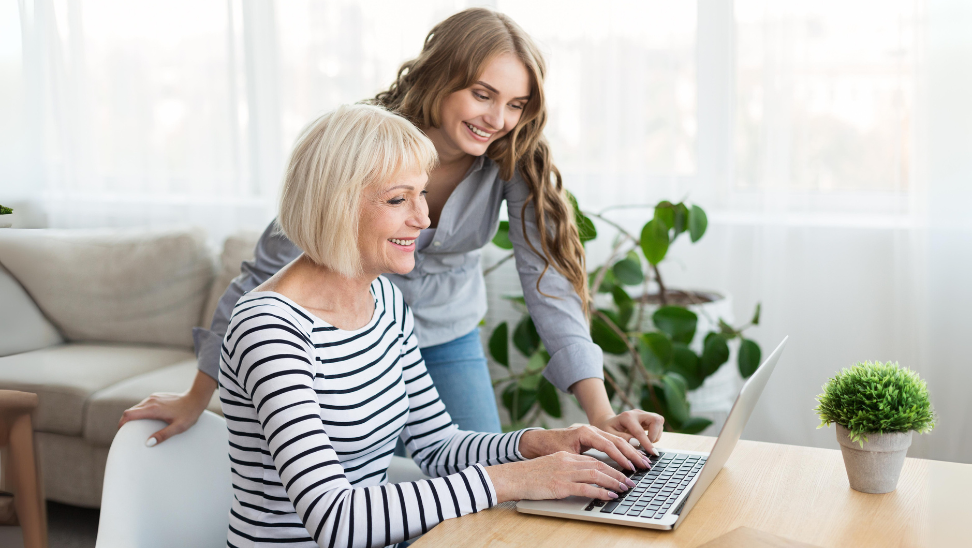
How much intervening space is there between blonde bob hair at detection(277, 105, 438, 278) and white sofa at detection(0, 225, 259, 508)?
1.04 ft

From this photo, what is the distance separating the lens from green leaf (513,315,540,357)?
262cm

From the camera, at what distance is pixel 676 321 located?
236cm

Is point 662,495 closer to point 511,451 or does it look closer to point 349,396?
point 511,451

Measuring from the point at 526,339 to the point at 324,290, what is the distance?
1.51 m

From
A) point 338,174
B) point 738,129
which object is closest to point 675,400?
point 738,129

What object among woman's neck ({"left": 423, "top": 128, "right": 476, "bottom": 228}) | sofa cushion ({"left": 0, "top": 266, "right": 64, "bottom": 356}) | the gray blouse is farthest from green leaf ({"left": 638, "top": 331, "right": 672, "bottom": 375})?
sofa cushion ({"left": 0, "top": 266, "right": 64, "bottom": 356})

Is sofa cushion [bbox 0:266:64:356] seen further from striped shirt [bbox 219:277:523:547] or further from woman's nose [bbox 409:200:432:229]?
woman's nose [bbox 409:200:432:229]

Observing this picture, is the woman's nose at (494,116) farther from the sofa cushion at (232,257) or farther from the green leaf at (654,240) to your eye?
the sofa cushion at (232,257)

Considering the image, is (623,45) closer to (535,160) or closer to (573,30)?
(573,30)

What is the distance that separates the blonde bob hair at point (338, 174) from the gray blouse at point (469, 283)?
36 cm

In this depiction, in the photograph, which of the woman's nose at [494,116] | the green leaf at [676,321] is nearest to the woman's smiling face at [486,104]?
the woman's nose at [494,116]

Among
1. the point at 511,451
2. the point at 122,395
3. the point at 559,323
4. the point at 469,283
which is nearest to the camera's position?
the point at 511,451

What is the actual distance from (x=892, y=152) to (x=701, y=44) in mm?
690

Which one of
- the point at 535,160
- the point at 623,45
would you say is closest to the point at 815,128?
the point at 623,45
